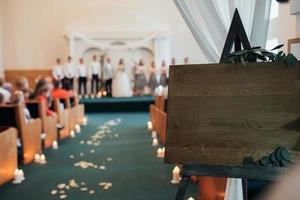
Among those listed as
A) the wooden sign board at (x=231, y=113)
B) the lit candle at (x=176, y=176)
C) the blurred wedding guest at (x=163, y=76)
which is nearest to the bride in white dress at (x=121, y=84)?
the blurred wedding guest at (x=163, y=76)

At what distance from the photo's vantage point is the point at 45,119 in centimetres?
537

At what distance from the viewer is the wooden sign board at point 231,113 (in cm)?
177

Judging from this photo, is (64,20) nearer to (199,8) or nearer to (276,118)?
(199,8)

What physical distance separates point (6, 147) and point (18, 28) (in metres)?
11.3

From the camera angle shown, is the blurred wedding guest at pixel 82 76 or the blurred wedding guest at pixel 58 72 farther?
the blurred wedding guest at pixel 58 72

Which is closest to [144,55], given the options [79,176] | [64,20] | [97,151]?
[64,20]

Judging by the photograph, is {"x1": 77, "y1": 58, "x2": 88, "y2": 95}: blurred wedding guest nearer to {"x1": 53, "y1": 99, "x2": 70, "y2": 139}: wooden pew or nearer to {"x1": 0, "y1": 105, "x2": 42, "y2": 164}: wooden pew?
{"x1": 53, "y1": 99, "x2": 70, "y2": 139}: wooden pew

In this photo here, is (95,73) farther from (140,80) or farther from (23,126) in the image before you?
(23,126)

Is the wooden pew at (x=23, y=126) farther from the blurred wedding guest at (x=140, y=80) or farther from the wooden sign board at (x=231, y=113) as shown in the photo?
the blurred wedding guest at (x=140, y=80)

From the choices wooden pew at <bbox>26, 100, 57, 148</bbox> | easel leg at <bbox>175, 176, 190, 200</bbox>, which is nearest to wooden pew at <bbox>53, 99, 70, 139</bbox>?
wooden pew at <bbox>26, 100, 57, 148</bbox>

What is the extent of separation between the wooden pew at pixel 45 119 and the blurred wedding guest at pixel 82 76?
7457 mm

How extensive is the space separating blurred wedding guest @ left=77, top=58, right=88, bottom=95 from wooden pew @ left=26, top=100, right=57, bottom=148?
7.46 metres

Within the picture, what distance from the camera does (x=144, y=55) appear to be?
13.8 metres

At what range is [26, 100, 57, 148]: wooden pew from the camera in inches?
207
